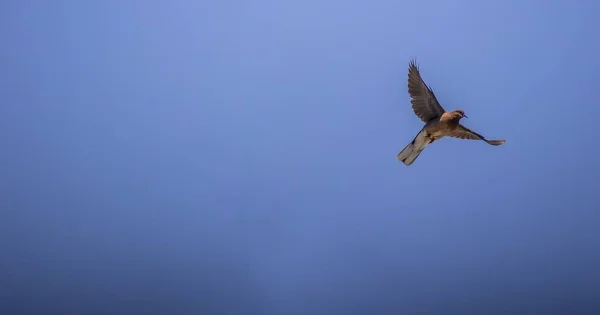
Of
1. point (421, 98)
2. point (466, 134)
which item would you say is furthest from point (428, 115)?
point (466, 134)

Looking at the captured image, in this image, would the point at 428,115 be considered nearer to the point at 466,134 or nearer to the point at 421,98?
the point at 421,98

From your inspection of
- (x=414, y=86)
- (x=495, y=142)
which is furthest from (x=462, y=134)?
(x=414, y=86)

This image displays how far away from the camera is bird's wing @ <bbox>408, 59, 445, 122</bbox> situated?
6.75 metres

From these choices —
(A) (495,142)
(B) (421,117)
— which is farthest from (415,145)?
(A) (495,142)

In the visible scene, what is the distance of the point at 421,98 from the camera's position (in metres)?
6.85

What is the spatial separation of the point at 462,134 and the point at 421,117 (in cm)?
64

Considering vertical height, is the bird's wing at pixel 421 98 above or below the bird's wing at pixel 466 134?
above

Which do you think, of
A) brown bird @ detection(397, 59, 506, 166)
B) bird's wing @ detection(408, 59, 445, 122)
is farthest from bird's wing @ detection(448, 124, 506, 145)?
bird's wing @ detection(408, 59, 445, 122)

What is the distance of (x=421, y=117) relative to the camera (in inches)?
273

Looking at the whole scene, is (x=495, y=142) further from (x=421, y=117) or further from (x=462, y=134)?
(x=421, y=117)

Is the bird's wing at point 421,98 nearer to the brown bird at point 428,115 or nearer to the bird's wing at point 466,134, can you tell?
the brown bird at point 428,115

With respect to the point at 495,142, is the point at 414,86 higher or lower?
higher

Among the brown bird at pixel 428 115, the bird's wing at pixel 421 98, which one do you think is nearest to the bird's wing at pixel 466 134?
the brown bird at pixel 428 115

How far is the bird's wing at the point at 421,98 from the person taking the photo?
675 cm
